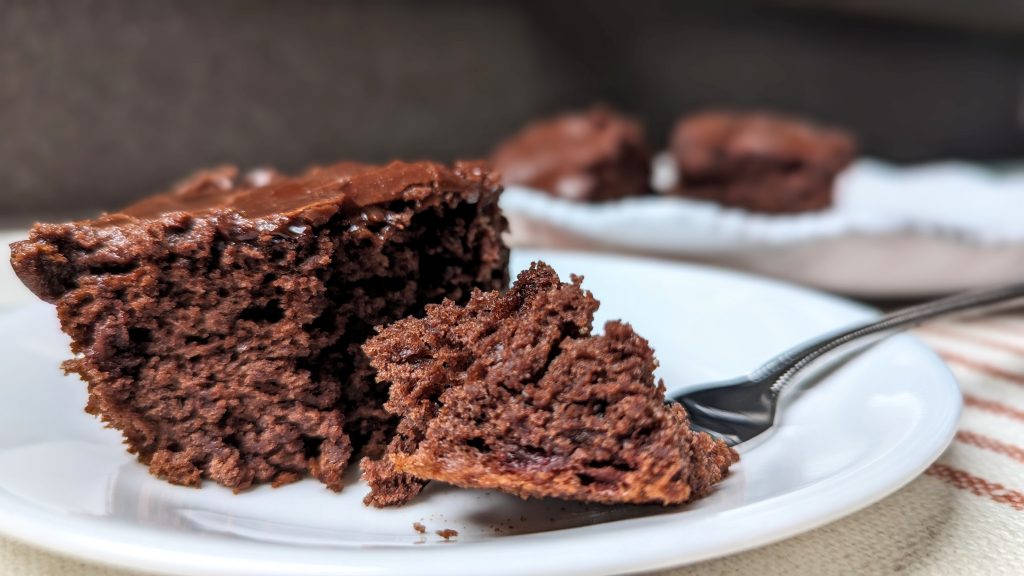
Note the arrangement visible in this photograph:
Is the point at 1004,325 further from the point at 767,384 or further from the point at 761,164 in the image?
the point at 761,164

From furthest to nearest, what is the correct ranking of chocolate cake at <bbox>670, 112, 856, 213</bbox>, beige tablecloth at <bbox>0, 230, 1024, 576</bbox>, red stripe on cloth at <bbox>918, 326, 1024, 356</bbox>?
chocolate cake at <bbox>670, 112, 856, 213</bbox> → red stripe on cloth at <bbox>918, 326, 1024, 356</bbox> → beige tablecloth at <bbox>0, 230, 1024, 576</bbox>

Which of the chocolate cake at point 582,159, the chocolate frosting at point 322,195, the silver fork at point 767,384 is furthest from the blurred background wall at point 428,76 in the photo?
the silver fork at point 767,384

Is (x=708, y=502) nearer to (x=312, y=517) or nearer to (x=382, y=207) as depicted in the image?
(x=312, y=517)

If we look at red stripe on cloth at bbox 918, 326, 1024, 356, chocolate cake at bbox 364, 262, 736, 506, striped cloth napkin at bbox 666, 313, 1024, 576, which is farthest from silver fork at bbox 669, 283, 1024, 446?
red stripe on cloth at bbox 918, 326, 1024, 356

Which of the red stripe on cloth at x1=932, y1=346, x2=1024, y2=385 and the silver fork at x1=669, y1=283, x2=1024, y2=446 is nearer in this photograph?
the silver fork at x1=669, y1=283, x2=1024, y2=446

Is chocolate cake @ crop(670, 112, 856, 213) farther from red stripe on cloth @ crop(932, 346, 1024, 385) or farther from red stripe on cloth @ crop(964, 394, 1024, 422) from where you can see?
red stripe on cloth @ crop(964, 394, 1024, 422)

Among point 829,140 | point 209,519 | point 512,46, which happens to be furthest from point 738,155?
point 209,519

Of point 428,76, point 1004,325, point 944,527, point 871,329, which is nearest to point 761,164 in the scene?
point 1004,325
